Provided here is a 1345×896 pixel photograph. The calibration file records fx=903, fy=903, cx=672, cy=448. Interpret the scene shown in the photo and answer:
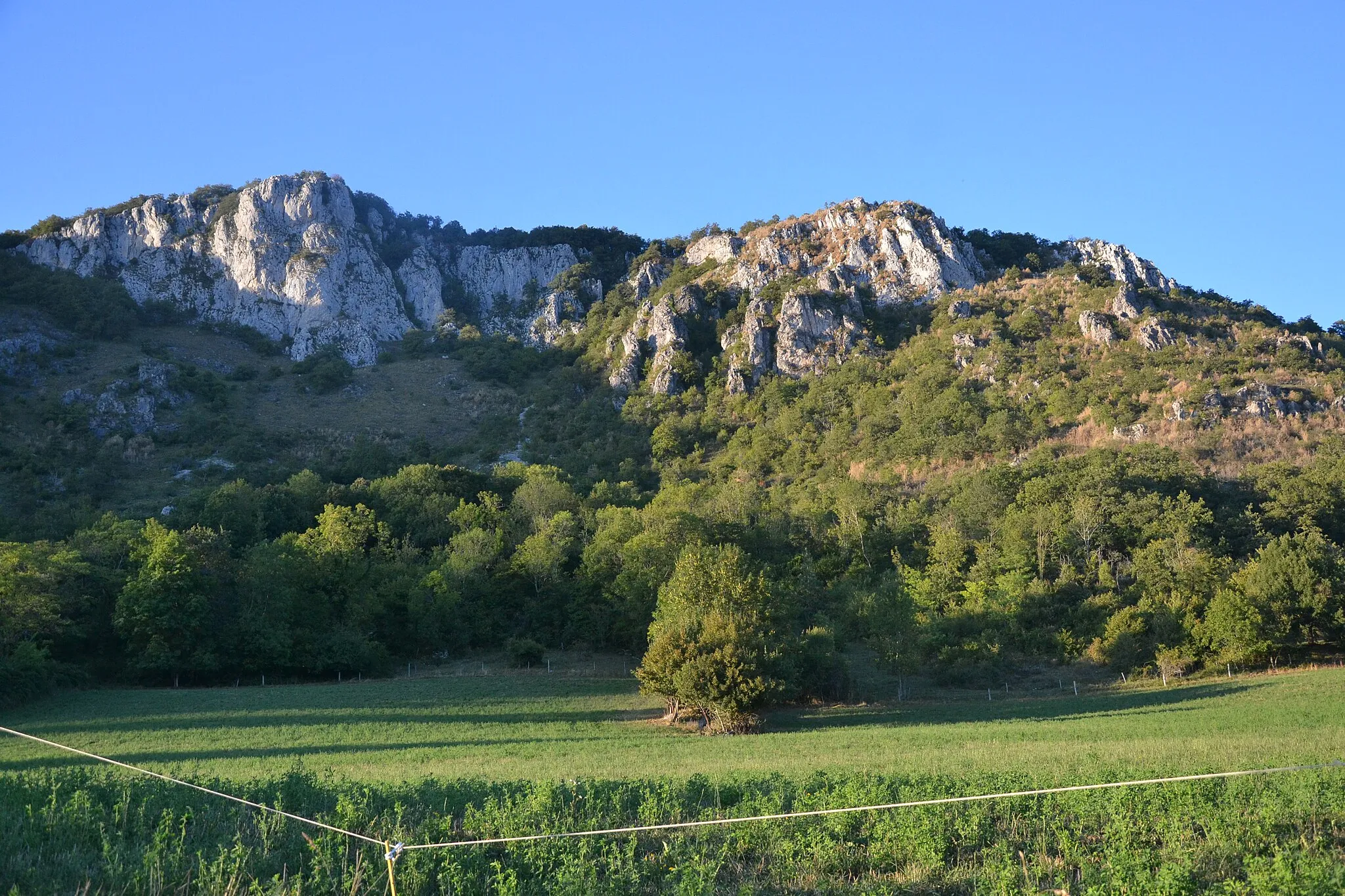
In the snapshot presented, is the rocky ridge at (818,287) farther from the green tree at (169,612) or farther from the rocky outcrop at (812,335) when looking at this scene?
the green tree at (169,612)

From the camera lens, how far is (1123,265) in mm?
106812

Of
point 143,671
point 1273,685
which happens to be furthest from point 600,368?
point 1273,685

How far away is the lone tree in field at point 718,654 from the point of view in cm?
3344

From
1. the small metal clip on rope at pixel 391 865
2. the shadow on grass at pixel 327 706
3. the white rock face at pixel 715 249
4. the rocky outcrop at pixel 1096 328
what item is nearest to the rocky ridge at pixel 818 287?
the white rock face at pixel 715 249

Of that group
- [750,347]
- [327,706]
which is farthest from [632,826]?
[750,347]

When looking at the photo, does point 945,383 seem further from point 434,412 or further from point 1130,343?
point 434,412

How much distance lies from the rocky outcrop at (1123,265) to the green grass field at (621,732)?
234 feet

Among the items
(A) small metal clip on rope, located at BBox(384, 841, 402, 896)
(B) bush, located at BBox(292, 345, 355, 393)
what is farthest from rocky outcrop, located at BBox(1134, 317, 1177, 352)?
(A) small metal clip on rope, located at BBox(384, 841, 402, 896)

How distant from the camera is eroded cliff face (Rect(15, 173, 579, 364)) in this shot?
407 feet

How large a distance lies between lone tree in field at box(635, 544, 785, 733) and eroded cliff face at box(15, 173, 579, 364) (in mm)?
90927

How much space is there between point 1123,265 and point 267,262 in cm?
11306

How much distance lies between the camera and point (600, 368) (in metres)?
111

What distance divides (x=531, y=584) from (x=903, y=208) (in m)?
76.7

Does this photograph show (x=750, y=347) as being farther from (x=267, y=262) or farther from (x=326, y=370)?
(x=267, y=262)
